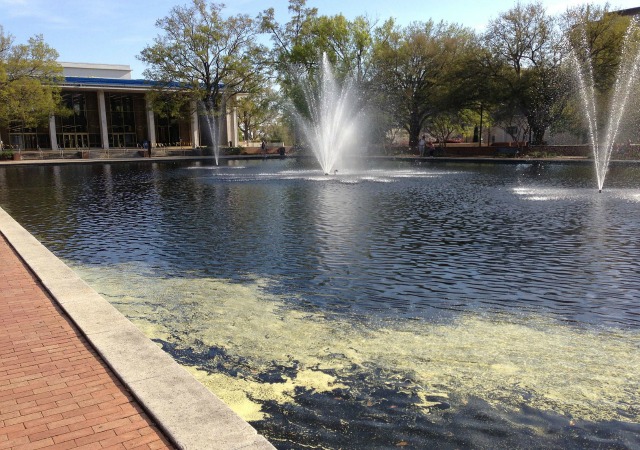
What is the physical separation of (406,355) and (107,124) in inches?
3092

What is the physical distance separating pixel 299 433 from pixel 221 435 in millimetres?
814

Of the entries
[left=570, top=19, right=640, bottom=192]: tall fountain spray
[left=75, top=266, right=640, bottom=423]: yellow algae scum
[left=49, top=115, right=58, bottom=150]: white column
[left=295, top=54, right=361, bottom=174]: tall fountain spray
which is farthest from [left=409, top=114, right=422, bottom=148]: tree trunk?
→ [left=75, top=266, right=640, bottom=423]: yellow algae scum

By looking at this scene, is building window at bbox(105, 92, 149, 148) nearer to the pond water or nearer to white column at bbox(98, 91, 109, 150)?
white column at bbox(98, 91, 109, 150)

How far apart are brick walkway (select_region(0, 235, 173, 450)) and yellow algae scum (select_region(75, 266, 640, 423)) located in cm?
100

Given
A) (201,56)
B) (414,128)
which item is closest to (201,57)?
A: (201,56)

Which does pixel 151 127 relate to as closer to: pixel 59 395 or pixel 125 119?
pixel 125 119

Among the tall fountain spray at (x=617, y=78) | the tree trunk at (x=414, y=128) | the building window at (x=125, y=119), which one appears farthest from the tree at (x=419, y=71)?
the building window at (x=125, y=119)

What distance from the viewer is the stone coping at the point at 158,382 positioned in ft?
11.9

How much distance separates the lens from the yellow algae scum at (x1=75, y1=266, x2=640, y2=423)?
4.85 m

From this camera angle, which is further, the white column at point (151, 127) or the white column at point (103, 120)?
the white column at point (151, 127)

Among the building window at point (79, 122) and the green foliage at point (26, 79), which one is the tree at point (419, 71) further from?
the building window at point (79, 122)

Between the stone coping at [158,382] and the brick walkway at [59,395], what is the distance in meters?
0.09

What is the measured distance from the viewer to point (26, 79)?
2090 inches

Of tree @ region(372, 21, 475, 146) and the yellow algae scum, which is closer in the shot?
the yellow algae scum
